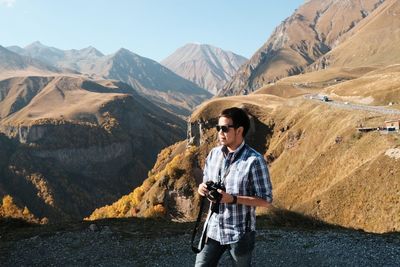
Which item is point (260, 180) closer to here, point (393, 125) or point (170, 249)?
point (170, 249)

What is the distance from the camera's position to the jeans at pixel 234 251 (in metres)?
7.72

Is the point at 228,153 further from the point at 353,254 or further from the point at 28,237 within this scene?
the point at 28,237

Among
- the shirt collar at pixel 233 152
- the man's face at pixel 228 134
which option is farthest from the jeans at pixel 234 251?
the man's face at pixel 228 134

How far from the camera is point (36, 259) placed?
16.6 metres

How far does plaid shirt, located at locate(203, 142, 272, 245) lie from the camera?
7582mm

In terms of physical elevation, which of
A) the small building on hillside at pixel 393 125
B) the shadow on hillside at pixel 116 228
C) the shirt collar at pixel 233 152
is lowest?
the shadow on hillside at pixel 116 228

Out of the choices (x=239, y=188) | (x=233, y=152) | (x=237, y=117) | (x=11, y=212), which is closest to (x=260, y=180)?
(x=239, y=188)

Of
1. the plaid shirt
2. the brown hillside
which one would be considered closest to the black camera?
the plaid shirt

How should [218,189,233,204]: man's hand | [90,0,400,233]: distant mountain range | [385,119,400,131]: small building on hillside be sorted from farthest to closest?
[385,119,400,131]: small building on hillside < [90,0,400,233]: distant mountain range < [218,189,233,204]: man's hand

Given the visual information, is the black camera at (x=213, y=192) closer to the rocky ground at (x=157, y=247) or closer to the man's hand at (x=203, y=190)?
the man's hand at (x=203, y=190)

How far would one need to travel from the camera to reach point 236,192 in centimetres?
762

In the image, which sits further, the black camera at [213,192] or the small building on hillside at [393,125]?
the small building on hillside at [393,125]

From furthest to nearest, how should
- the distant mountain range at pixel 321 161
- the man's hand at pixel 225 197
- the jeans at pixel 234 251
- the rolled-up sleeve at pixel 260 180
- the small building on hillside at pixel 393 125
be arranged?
the small building on hillside at pixel 393 125 → the distant mountain range at pixel 321 161 → the jeans at pixel 234 251 → the rolled-up sleeve at pixel 260 180 → the man's hand at pixel 225 197

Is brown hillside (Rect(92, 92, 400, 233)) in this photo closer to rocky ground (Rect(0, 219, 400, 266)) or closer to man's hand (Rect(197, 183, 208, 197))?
rocky ground (Rect(0, 219, 400, 266))
